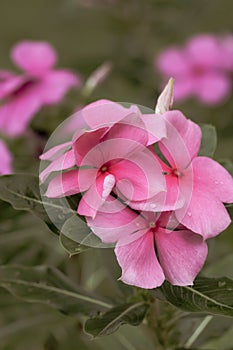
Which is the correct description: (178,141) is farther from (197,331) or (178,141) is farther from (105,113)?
(197,331)

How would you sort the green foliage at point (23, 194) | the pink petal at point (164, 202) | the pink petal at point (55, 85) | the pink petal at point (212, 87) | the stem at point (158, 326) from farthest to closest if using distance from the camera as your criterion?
1. the pink petal at point (212, 87)
2. the pink petal at point (55, 85)
3. the stem at point (158, 326)
4. the green foliage at point (23, 194)
5. the pink petal at point (164, 202)

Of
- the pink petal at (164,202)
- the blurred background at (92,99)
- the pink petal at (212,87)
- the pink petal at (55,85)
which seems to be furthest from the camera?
the pink petal at (212,87)

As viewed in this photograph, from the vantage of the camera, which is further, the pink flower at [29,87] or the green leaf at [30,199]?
the pink flower at [29,87]

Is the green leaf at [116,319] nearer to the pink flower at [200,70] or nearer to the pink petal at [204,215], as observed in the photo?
Answer: the pink petal at [204,215]

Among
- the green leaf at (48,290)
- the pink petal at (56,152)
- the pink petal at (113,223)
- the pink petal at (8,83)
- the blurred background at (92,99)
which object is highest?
the pink petal at (56,152)

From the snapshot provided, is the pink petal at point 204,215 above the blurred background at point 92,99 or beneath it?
above

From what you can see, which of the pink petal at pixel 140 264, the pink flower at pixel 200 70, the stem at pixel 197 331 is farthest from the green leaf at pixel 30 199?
the pink flower at pixel 200 70

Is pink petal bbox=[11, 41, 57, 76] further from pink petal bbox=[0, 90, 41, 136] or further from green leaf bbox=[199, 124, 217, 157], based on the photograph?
green leaf bbox=[199, 124, 217, 157]

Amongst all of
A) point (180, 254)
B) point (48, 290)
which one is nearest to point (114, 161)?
point (180, 254)
